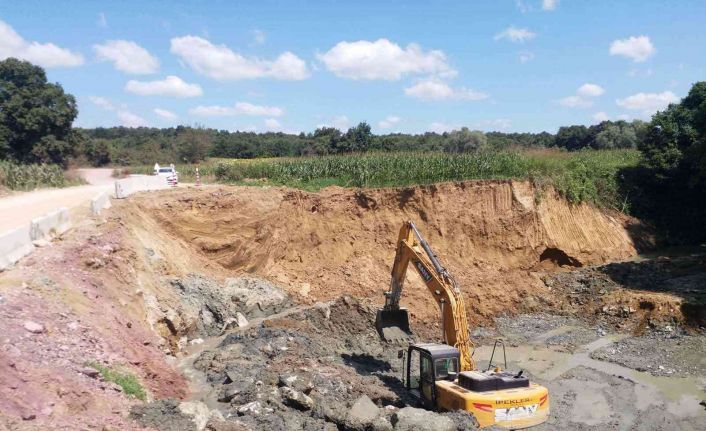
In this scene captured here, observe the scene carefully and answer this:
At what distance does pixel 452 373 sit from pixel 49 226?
11.8m

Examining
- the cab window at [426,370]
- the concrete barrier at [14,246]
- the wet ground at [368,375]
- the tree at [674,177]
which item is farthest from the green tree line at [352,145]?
the concrete barrier at [14,246]

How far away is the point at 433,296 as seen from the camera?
549 inches

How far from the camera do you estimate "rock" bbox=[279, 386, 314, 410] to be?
1173 centimetres

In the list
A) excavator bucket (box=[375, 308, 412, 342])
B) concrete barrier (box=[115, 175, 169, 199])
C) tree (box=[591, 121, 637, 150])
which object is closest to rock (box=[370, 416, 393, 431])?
excavator bucket (box=[375, 308, 412, 342])

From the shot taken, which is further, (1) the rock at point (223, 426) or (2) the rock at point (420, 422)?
(2) the rock at point (420, 422)

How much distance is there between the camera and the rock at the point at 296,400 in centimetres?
1173

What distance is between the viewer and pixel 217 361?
14531 mm

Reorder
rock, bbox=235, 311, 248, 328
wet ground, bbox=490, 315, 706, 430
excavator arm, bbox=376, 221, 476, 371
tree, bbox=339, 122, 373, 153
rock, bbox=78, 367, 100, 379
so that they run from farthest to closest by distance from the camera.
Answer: tree, bbox=339, 122, 373, 153
rock, bbox=235, 311, 248, 328
wet ground, bbox=490, 315, 706, 430
excavator arm, bbox=376, 221, 476, 371
rock, bbox=78, 367, 100, 379

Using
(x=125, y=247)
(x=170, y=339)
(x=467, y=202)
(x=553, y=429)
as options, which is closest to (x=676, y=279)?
(x=467, y=202)

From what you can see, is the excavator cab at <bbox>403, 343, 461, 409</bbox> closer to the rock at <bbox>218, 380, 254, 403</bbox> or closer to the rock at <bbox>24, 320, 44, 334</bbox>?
the rock at <bbox>218, 380, 254, 403</bbox>

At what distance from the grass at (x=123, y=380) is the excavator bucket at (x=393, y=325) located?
6.34 m

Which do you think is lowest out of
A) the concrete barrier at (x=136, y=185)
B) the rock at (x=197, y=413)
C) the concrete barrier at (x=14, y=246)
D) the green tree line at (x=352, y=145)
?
the rock at (x=197, y=413)

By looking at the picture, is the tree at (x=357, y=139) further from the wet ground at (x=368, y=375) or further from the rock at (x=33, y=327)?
the rock at (x=33, y=327)

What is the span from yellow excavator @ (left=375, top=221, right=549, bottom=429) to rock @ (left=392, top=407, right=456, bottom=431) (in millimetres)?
844
